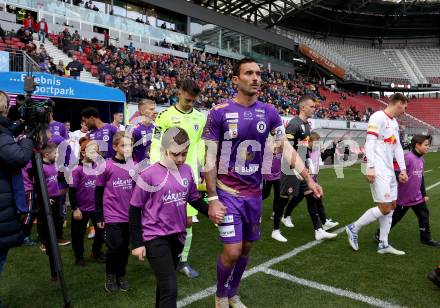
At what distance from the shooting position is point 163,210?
3.10 metres

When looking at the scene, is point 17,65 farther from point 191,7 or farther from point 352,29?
point 352,29

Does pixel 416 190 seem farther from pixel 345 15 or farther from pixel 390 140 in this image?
pixel 345 15

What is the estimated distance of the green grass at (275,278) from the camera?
13.0ft

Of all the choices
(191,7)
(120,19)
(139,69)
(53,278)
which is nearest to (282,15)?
(191,7)

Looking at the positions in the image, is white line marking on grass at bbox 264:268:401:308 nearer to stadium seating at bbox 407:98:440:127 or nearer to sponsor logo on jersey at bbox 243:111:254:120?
sponsor logo on jersey at bbox 243:111:254:120

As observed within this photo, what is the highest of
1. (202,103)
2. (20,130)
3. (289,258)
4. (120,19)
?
(120,19)

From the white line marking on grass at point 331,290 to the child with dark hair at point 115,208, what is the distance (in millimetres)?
1829

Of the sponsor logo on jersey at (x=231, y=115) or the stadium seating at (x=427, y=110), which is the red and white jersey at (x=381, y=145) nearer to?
the sponsor logo on jersey at (x=231, y=115)

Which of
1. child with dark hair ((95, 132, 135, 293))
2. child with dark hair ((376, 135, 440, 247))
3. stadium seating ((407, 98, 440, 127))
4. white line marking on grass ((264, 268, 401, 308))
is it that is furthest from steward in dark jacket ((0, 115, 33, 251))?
stadium seating ((407, 98, 440, 127))

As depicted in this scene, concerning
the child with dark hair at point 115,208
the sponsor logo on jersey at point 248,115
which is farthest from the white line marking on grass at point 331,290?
the sponsor logo on jersey at point 248,115

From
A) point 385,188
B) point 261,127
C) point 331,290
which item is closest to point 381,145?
point 385,188

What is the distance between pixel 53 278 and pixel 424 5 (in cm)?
5841

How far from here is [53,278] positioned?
14.6 ft

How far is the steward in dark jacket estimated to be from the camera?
310 centimetres
